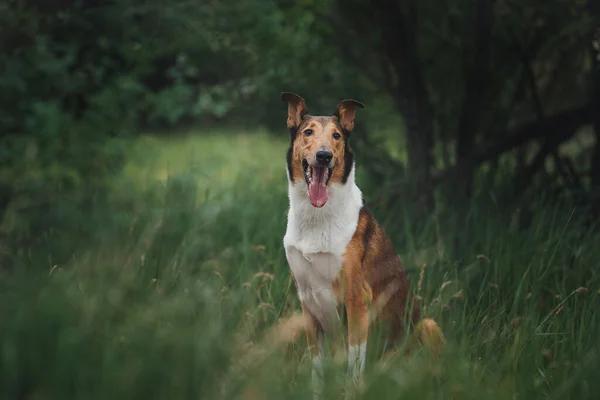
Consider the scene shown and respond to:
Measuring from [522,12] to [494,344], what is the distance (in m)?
3.34

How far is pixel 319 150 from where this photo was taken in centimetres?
421

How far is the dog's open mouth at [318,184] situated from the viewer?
14.2 feet

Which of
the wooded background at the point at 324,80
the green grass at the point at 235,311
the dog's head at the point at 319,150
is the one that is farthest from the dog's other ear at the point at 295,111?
the wooded background at the point at 324,80

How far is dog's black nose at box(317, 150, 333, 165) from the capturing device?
4.20m

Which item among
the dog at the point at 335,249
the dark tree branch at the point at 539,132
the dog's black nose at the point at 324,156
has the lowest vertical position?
the dog at the point at 335,249

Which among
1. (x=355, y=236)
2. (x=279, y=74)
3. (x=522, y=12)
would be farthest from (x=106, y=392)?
(x=522, y=12)

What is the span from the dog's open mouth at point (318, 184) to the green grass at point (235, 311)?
70 cm

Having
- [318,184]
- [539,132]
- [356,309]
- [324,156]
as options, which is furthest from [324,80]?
[356,309]

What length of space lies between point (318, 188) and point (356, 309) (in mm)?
675

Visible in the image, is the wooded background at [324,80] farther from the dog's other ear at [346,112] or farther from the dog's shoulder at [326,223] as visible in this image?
the dog's shoulder at [326,223]

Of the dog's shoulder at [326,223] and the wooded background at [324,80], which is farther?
the wooded background at [324,80]

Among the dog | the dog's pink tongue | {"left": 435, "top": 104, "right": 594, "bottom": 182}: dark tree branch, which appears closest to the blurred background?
{"left": 435, "top": 104, "right": 594, "bottom": 182}: dark tree branch

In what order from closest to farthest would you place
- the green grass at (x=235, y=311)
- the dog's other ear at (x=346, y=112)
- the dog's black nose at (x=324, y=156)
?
the green grass at (x=235, y=311) < the dog's black nose at (x=324, y=156) < the dog's other ear at (x=346, y=112)

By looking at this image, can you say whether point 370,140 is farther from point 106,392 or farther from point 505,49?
point 106,392
